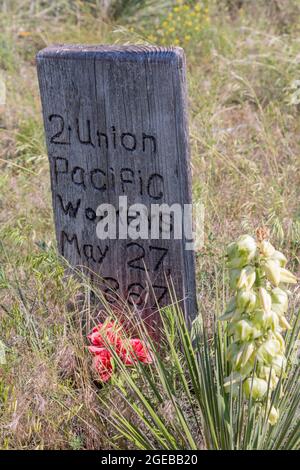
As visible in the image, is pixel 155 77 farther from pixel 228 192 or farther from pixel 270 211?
pixel 228 192

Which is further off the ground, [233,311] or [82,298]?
[233,311]

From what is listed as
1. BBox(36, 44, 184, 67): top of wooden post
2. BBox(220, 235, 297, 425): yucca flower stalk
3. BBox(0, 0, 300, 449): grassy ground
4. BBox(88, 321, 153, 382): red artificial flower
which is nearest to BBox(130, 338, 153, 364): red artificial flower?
BBox(88, 321, 153, 382): red artificial flower

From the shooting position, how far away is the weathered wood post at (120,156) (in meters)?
2.56

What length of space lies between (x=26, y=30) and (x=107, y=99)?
3362mm

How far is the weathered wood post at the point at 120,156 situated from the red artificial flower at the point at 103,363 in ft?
0.99

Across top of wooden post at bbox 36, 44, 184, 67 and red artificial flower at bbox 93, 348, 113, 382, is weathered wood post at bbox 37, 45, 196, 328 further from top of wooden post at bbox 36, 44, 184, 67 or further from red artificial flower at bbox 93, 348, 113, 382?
red artificial flower at bbox 93, 348, 113, 382

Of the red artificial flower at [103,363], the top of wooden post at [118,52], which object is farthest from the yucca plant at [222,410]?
the top of wooden post at [118,52]

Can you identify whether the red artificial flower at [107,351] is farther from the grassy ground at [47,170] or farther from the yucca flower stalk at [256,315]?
the yucca flower stalk at [256,315]

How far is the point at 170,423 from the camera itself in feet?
7.17

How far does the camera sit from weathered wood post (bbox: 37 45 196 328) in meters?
2.56

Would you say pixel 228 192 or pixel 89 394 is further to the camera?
pixel 228 192

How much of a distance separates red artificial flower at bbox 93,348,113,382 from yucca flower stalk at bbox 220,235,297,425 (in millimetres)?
657
